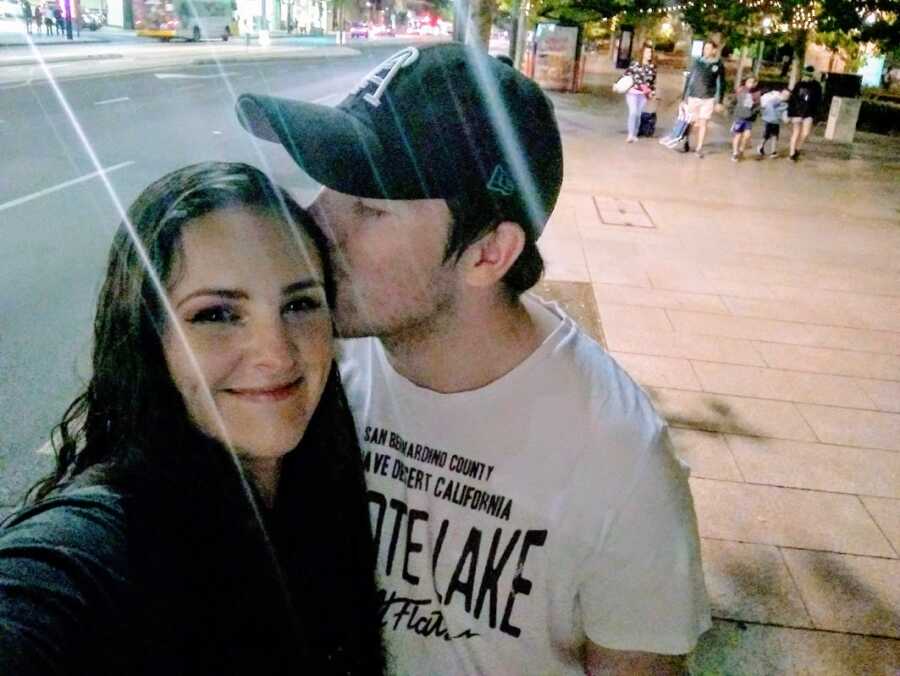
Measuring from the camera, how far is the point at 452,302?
169cm

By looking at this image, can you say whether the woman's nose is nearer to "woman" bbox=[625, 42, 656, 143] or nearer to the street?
the street

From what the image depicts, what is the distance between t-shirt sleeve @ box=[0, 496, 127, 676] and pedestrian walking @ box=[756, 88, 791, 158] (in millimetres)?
15339

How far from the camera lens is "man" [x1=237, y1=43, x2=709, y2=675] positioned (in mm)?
1404

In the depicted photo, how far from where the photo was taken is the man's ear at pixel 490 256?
65.9 inches

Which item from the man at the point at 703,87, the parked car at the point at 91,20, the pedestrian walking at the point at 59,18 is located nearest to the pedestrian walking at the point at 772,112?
the man at the point at 703,87

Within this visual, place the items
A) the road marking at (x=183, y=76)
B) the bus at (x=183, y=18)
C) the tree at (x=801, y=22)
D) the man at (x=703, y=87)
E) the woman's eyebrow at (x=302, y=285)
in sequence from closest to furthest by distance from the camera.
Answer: the woman's eyebrow at (x=302, y=285) < the man at (x=703, y=87) < the tree at (x=801, y=22) < the road marking at (x=183, y=76) < the bus at (x=183, y=18)

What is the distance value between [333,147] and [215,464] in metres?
0.66

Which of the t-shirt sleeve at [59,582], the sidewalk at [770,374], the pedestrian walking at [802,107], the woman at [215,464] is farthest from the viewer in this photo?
the pedestrian walking at [802,107]

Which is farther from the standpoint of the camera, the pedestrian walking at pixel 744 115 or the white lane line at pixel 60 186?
the pedestrian walking at pixel 744 115

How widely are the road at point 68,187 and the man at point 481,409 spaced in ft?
8.80

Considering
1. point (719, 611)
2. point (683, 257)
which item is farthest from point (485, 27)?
point (719, 611)

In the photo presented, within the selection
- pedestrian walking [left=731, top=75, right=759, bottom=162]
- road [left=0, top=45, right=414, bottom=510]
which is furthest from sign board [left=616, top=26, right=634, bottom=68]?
pedestrian walking [left=731, top=75, right=759, bottom=162]

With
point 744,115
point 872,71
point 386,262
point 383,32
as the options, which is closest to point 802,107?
point 744,115

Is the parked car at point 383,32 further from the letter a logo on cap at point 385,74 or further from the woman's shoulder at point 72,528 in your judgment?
the woman's shoulder at point 72,528
